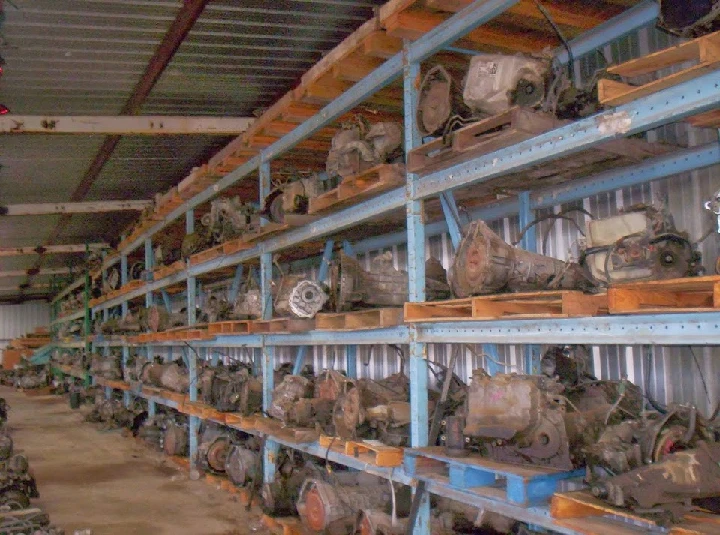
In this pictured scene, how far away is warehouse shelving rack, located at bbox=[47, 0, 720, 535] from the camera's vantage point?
2932 mm

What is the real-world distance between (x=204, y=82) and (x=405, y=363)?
3.54m

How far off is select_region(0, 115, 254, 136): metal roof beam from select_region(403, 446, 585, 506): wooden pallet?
470 cm

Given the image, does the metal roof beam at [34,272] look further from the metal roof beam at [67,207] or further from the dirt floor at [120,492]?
the metal roof beam at [67,207]

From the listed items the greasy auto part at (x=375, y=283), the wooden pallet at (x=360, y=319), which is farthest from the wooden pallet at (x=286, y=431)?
the greasy auto part at (x=375, y=283)

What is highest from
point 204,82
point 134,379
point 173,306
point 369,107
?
point 204,82

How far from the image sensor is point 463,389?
4793mm

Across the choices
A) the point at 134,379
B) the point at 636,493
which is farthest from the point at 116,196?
the point at 636,493

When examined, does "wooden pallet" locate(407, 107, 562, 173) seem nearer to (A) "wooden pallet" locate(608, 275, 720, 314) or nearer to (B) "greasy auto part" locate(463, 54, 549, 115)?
(B) "greasy auto part" locate(463, 54, 549, 115)

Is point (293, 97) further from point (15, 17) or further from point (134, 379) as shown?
point (134, 379)

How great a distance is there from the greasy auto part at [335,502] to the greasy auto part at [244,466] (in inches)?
61.5

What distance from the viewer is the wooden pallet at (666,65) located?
2.61 metres

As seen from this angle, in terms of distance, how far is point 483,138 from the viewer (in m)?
3.77

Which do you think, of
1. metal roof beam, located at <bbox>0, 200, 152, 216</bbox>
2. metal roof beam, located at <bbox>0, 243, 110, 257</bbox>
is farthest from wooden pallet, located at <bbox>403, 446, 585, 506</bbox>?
metal roof beam, located at <bbox>0, 243, 110, 257</bbox>

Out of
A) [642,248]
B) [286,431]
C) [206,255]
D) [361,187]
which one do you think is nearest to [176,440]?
[206,255]
